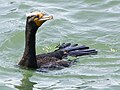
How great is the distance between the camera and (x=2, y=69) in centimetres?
1109

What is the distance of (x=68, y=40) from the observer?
13.5 meters

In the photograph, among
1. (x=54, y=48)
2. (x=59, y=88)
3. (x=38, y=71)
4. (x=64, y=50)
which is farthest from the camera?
(x=54, y=48)

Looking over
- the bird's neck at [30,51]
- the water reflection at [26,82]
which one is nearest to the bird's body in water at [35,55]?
the bird's neck at [30,51]

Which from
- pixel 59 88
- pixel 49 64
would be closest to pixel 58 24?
pixel 49 64

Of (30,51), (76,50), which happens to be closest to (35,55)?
(30,51)

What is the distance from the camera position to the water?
34.1 feet

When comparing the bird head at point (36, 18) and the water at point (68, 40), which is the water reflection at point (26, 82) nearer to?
the water at point (68, 40)

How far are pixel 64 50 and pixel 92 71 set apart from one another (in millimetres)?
1306

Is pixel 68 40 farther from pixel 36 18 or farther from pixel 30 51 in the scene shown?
pixel 36 18

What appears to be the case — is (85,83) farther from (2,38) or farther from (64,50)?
(2,38)

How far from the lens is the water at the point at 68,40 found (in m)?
10.4

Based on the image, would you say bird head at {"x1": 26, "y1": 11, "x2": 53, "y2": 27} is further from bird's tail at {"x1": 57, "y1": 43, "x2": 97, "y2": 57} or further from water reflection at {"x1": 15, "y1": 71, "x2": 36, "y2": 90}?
bird's tail at {"x1": 57, "y1": 43, "x2": 97, "y2": 57}

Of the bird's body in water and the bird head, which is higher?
the bird head

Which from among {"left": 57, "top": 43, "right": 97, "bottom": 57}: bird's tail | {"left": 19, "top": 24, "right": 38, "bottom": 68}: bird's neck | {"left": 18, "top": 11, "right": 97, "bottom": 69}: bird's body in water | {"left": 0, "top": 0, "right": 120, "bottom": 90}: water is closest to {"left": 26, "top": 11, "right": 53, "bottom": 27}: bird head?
{"left": 18, "top": 11, "right": 97, "bottom": 69}: bird's body in water
